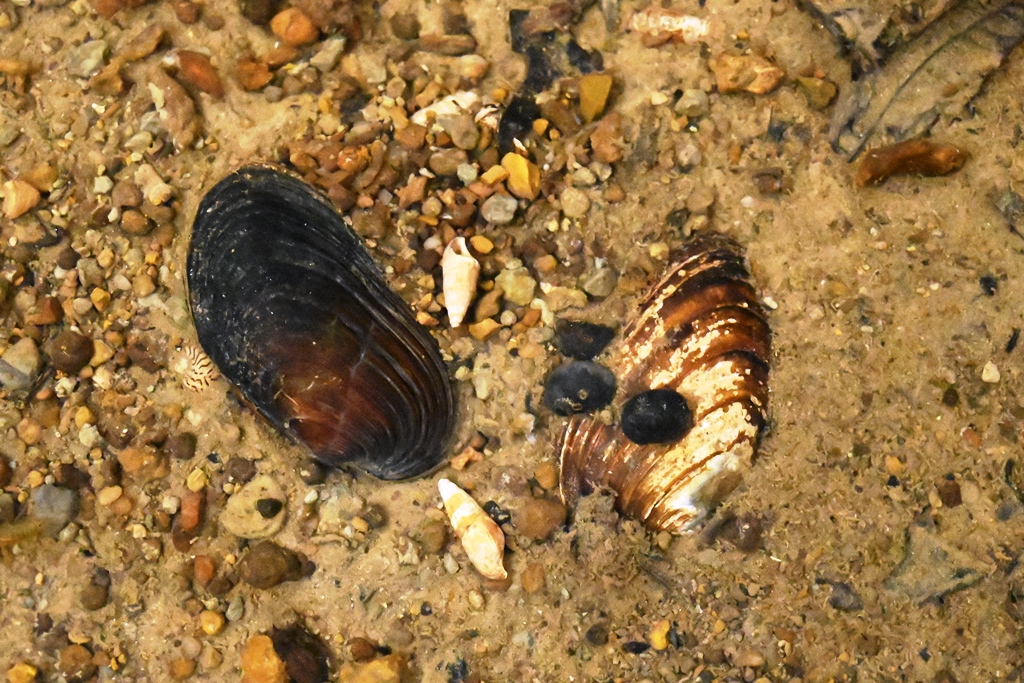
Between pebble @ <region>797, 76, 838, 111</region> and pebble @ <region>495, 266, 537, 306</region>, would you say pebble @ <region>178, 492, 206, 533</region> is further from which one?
pebble @ <region>797, 76, 838, 111</region>

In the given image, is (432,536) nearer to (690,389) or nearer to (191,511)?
(191,511)

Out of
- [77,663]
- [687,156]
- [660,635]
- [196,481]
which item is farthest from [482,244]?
[77,663]

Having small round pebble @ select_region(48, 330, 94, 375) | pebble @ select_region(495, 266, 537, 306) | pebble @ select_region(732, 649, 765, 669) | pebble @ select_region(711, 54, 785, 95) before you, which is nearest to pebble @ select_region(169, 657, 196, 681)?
small round pebble @ select_region(48, 330, 94, 375)

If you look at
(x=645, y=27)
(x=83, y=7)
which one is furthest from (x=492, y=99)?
(x=83, y=7)

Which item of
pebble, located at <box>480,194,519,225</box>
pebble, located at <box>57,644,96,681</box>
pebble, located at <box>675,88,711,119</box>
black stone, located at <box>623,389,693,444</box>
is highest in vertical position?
pebble, located at <box>675,88,711,119</box>

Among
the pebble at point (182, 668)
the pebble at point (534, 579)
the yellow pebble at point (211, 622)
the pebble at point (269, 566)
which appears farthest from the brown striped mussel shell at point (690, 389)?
the pebble at point (182, 668)
